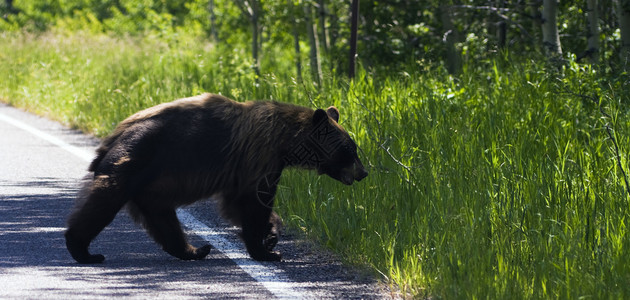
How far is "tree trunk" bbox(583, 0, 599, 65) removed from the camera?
34.4 ft

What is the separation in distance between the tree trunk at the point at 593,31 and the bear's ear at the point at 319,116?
5.38m

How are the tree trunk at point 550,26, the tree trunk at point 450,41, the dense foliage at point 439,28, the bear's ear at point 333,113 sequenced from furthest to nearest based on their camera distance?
the tree trunk at point 450,41 < the dense foliage at point 439,28 < the tree trunk at point 550,26 < the bear's ear at point 333,113

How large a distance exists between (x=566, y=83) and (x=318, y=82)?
3.69 metres

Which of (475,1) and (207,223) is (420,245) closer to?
(207,223)

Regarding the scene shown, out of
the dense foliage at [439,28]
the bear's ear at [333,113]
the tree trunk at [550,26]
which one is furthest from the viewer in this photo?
the dense foliage at [439,28]

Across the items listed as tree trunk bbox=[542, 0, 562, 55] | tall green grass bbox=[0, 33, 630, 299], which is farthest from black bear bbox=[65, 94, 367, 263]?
tree trunk bbox=[542, 0, 562, 55]

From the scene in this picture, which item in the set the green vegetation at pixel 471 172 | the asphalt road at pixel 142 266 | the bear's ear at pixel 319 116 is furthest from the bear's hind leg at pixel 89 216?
the green vegetation at pixel 471 172

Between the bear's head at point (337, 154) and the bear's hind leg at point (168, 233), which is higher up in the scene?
the bear's head at point (337, 154)

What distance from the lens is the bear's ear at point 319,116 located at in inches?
238

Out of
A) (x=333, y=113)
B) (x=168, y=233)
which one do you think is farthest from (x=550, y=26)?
(x=168, y=233)

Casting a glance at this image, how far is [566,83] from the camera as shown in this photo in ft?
29.5

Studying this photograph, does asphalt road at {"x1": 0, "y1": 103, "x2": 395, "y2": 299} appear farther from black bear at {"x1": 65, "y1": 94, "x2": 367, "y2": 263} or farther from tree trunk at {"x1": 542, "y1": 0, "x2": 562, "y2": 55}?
tree trunk at {"x1": 542, "y1": 0, "x2": 562, "y2": 55}

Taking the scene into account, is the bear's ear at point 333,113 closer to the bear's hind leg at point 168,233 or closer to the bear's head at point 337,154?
the bear's head at point 337,154

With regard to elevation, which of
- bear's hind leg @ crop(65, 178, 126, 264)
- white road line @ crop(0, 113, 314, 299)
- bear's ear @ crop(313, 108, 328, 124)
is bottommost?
white road line @ crop(0, 113, 314, 299)
